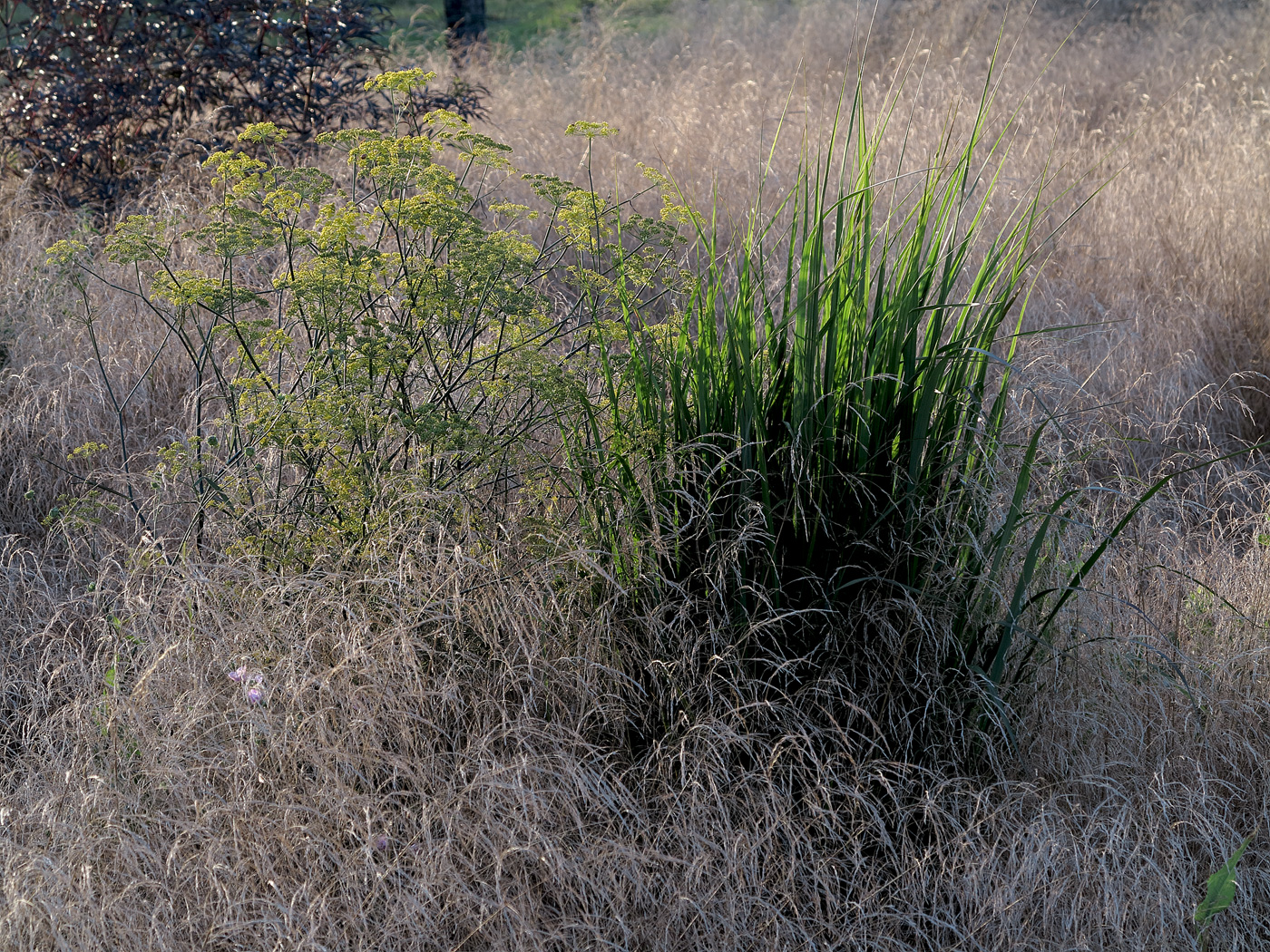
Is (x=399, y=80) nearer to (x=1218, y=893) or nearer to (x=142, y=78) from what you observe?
(x=1218, y=893)

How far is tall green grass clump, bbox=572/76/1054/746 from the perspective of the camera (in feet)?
7.16

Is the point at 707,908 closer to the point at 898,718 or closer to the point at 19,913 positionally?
the point at 898,718

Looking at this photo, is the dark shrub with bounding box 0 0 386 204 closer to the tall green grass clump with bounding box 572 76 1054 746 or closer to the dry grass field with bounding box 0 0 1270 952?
the dry grass field with bounding box 0 0 1270 952

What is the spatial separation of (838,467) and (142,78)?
4690 mm

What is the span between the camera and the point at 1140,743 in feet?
7.63

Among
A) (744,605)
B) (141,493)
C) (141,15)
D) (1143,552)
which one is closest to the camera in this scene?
(744,605)

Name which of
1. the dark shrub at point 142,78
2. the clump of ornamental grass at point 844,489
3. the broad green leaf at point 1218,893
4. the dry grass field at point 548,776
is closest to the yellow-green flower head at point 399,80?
the clump of ornamental grass at point 844,489

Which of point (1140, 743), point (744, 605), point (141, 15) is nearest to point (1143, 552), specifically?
point (1140, 743)

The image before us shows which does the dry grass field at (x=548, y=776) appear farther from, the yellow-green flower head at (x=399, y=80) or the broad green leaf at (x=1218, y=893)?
the yellow-green flower head at (x=399, y=80)

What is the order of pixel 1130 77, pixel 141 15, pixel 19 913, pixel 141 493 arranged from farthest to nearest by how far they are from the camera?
pixel 1130 77 < pixel 141 15 < pixel 141 493 < pixel 19 913

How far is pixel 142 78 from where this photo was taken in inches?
213

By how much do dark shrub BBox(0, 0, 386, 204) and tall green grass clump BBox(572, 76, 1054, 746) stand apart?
393 cm

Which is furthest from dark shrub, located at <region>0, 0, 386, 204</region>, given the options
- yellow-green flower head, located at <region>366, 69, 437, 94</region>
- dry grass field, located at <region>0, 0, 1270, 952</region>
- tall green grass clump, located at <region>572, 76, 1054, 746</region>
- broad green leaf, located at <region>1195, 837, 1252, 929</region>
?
broad green leaf, located at <region>1195, 837, 1252, 929</region>

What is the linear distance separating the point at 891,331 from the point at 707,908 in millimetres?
1162
